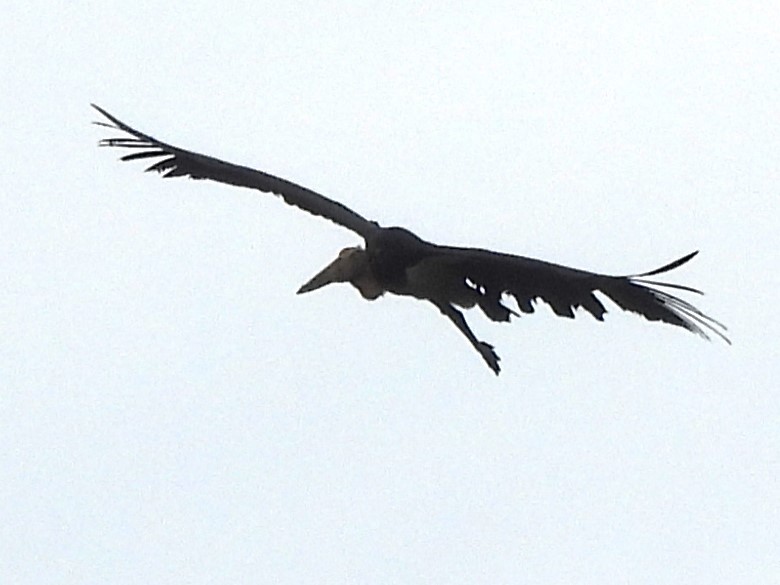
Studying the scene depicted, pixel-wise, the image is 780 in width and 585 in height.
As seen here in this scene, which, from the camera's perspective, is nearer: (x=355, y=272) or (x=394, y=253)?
(x=394, y=253)

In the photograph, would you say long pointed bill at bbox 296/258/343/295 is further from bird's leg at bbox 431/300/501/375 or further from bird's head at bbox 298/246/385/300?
bird's leg at bbox 431/300/501/375

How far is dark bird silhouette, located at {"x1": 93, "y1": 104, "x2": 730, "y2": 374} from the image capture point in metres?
18.3

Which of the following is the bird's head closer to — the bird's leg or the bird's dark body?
the bird's dark body

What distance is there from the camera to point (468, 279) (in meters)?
18.7

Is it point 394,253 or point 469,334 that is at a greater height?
point 394,253

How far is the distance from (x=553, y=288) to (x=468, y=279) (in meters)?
0.60

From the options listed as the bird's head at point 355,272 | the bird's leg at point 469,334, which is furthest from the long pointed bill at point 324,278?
the bird's leg at point 469,334

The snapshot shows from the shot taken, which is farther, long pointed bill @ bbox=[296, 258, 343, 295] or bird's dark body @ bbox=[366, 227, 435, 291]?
long pointed bill @ bbox=[296, 258, 343, 295]

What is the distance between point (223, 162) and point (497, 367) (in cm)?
262

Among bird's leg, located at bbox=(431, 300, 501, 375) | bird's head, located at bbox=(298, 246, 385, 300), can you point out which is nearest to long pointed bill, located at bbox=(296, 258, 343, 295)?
bird's head, located at bbox=(298, 246, 385, 300)

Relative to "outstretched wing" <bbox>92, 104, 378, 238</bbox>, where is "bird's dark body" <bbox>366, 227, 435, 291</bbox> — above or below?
below

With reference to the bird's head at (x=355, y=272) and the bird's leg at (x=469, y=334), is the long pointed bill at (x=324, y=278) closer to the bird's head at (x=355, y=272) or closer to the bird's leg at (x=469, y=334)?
the bird's head at (x=355, y=272)

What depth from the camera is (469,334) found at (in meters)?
19.1

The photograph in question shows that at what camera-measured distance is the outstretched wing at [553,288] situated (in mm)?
18234
